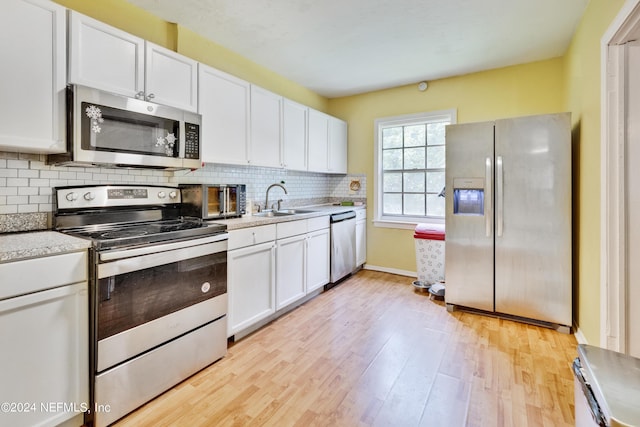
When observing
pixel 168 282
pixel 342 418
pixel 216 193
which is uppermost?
pixel 216 193

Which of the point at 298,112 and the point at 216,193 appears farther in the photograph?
the point at 298,112

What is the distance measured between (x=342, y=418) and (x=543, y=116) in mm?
2789

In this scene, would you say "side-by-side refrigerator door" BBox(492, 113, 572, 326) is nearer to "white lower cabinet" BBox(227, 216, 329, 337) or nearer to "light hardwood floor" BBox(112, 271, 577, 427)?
"light hardwood floor" BBox(112, 271, 577, 427)

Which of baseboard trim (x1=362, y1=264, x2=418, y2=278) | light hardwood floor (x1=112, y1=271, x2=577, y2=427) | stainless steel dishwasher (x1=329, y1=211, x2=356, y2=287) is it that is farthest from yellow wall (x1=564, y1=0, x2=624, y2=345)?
stainless steel dishwasher (x1=329, y1=211, x2=356, y2=287)

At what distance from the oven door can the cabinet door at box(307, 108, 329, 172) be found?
1.99 meters

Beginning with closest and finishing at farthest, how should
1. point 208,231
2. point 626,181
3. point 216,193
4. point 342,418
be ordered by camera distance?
point 342,418
point 626,181
point 208,231
point 216,193

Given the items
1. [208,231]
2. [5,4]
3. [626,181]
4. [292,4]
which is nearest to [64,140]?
[5,4]

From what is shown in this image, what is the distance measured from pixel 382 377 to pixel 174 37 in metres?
3.04

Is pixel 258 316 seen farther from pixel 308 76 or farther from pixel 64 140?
pixel 308 76

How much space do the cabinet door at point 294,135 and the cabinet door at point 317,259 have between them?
33.2 inches

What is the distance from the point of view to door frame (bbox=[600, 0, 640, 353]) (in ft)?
5.80

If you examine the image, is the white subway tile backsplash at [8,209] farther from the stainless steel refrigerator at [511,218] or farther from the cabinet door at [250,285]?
the stainless steel refrigerator at [511,218]

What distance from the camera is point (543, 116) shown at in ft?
8.59

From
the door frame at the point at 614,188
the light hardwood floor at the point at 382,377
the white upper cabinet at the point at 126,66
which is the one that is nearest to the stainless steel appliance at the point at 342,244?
the light hardwood floor at the point at 382,377
